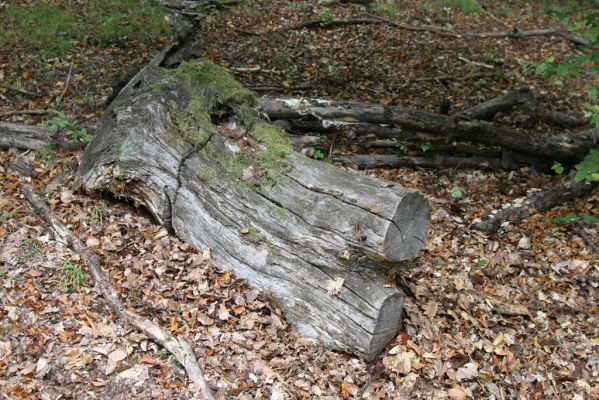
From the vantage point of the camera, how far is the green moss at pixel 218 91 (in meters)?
5.65

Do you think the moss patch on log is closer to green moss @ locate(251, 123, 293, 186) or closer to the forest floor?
green moss @ locate(251, 123, 293, 186)

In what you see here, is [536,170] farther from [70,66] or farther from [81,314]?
[70,66]

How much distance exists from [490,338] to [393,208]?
70.4 inches

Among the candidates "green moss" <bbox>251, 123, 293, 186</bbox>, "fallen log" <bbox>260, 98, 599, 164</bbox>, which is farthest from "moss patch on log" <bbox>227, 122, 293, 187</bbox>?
"fallen log" <bbox>260, 98, 599, 164</bbox>

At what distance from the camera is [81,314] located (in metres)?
4.52

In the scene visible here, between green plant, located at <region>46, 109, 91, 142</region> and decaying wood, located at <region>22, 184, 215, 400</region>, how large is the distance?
96cm

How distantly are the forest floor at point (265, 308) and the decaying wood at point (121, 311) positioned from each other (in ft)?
0.26

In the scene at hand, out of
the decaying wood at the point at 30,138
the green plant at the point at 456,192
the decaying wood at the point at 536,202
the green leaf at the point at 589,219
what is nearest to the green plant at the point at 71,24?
A: the decaying wood at the point at 30,138

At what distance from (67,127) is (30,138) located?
54 cm

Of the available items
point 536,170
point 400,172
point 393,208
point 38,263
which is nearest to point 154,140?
point 38,263

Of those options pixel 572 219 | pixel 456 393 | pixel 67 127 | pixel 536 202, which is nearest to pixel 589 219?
pixel 572 219

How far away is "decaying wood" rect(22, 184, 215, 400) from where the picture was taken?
13.5ft

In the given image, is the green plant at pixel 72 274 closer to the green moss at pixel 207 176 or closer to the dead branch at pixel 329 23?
the green moss at pixel 207 176

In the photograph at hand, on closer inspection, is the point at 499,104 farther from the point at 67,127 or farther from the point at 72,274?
the point at 72,274
